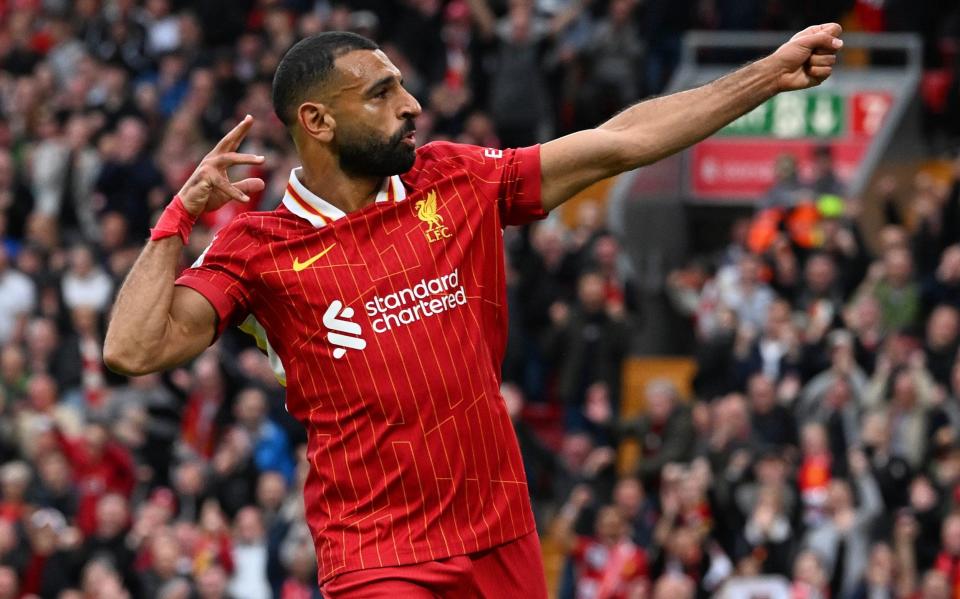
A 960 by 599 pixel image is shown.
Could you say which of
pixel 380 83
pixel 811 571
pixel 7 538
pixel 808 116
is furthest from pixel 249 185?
pixel 808 116

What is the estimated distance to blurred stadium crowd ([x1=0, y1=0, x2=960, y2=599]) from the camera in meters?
13.3

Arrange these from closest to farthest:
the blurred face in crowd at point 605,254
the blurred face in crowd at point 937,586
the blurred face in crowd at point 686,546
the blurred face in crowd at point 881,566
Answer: the blurred face in crowd at point 937,586 < the blurred face in crowd at point 881,566 < the blurred face in crowd at point 686,546 < the blurred face in crowd at point 605,254

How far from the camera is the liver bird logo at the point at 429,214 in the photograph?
19.1 ft

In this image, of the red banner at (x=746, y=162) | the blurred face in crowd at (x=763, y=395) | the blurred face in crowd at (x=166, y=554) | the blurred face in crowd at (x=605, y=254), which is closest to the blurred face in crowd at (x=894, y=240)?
the blurred face in crowd at (x=763, y=395)

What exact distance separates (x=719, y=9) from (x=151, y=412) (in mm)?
7074

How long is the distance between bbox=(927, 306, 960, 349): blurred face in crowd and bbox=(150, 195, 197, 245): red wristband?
29.2ft

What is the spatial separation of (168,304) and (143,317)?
0.08 metres

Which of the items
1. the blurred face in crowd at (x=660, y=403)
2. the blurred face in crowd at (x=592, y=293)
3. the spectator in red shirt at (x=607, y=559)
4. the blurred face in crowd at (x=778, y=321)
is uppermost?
the blurred face in crowd at (x=592, y=293)

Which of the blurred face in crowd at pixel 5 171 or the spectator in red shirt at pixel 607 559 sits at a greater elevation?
the blurred face in crowd at pixel 5 171

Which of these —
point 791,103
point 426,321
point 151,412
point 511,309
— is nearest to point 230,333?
point 151,412

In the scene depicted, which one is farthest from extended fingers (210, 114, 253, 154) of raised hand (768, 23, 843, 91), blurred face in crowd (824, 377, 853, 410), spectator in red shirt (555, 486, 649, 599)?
blurred face in crowd (824, 377, 853, 410)

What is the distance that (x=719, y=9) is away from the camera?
19.9 meters

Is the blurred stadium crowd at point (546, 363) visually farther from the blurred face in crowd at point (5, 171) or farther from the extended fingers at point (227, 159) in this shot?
the extended fingers at point (227, 159)

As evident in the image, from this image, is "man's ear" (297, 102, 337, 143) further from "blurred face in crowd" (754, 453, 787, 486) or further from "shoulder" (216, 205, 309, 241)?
"blurred face in crowd" (754, 453, 787, 486)
